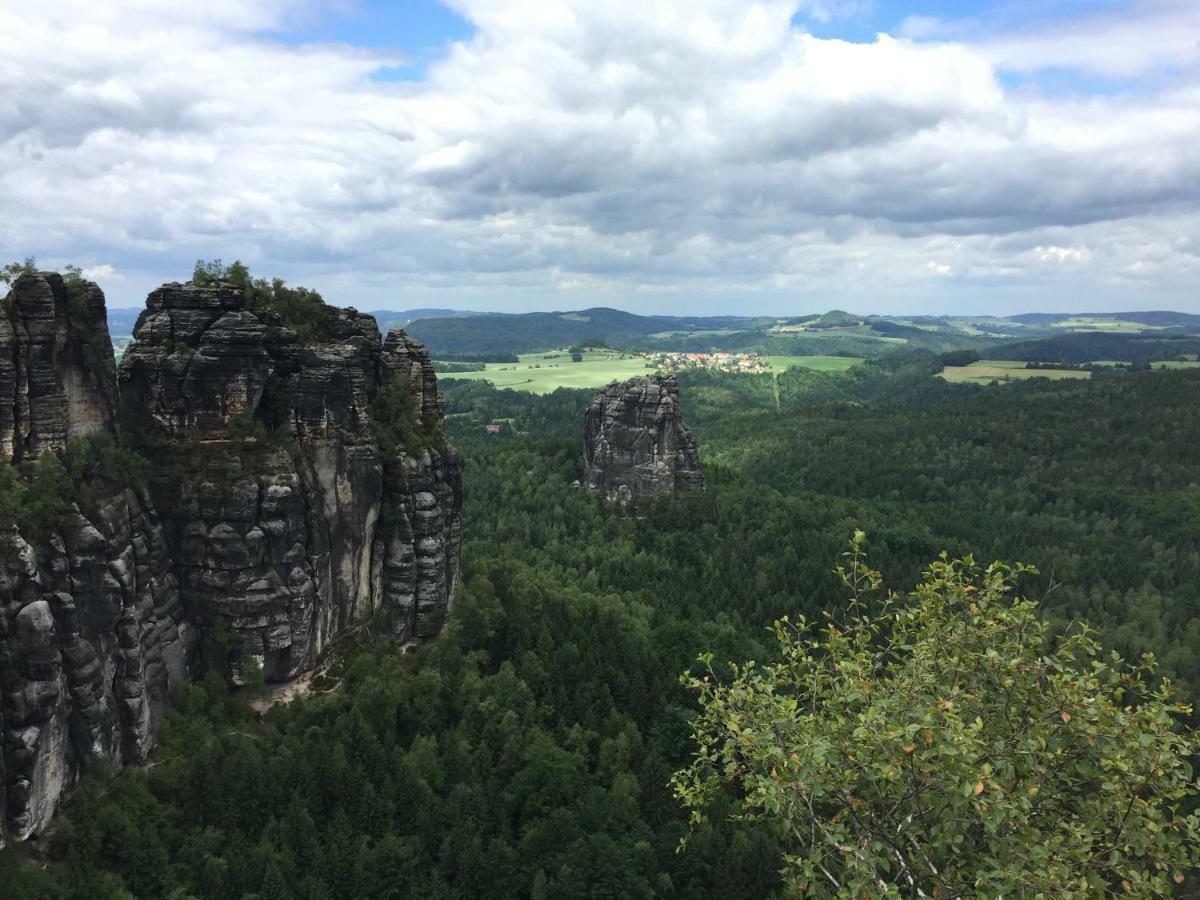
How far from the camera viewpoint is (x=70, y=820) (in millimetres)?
41000

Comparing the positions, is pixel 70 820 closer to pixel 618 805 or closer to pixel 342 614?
pixel 342 614

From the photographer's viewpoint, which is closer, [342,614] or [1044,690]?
[1044,690]

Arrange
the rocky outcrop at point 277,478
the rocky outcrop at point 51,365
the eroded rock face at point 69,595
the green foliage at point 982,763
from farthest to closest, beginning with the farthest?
the rocky outcrop at point 277,478, the rocky outcrop at point 51,365, the eroded rock face at point 69,595, the green foliage at point 982,763

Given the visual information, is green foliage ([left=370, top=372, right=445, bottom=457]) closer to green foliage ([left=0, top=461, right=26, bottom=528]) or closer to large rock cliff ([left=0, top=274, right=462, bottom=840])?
large rock cliff ([left=0, top=274, right=462, bottom=840])

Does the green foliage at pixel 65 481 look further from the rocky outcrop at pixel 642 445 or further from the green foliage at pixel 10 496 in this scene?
the rocky outcrop at pixel 642 445

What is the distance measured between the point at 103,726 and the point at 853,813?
42883 millimetres

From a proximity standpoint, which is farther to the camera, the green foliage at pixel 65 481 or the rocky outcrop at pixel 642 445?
the rocky outcrop at pixel 642 445

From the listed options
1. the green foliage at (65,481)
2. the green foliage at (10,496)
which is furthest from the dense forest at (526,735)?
the green foliage at (10,496)

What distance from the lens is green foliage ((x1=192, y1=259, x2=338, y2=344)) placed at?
5762cm

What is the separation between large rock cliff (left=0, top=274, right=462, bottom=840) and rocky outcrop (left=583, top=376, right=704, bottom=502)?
218ft

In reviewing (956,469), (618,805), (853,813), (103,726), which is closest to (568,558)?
(618,805)

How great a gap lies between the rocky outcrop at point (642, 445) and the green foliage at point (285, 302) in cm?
7732

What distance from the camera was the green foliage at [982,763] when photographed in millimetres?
19078

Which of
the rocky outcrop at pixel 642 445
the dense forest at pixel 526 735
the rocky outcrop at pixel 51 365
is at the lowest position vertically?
the dense forest at pixel 526 735
